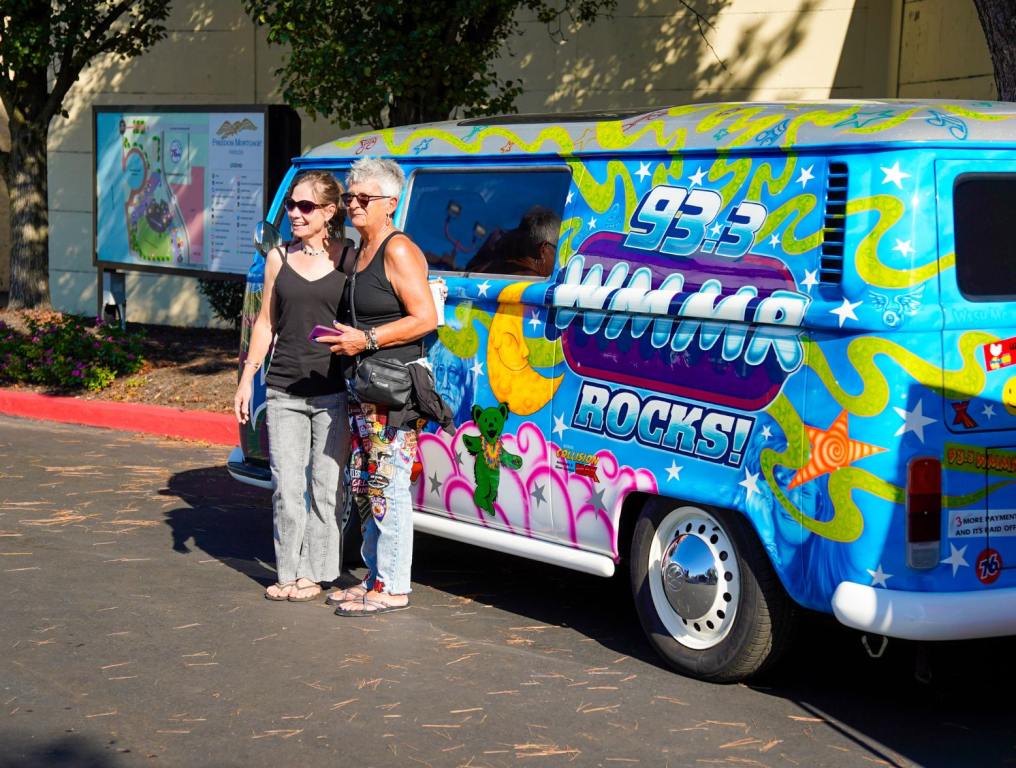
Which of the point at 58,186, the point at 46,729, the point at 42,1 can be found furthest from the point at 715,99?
the point at 46,729

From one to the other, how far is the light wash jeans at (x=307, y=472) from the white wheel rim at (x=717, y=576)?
1.59 metres

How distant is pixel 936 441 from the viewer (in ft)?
15.9

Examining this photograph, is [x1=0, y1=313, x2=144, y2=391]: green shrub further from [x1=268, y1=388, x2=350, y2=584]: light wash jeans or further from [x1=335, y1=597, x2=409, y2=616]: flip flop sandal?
[x1=335, y1=597, x2=409, y2=616]: flip flop sandal

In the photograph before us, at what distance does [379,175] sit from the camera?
6211 millimetres

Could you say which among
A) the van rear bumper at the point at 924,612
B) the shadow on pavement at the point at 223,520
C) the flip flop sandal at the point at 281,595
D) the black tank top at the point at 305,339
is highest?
the black tank top at the point at 305,339

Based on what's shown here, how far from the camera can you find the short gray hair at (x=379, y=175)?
6203 millimetres

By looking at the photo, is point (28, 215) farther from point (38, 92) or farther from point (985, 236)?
point (985, 236)

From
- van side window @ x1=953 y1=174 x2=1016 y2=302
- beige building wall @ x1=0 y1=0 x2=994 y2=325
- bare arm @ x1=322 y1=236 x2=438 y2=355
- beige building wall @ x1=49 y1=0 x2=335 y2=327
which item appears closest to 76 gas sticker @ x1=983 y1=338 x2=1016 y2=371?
van side window @ x1=953 y1=174 x2=1016 y2=302

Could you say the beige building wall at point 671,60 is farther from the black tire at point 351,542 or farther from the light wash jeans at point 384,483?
the light wash jeans at point 384,483

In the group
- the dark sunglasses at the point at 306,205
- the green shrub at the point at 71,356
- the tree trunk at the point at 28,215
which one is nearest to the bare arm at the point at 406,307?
the dark sunglasses at the point at 306,205

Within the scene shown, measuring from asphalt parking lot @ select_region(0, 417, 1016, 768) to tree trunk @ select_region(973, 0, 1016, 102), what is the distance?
3.85 m

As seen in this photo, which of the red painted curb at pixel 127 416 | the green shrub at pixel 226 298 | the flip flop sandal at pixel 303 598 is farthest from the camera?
the green shrub at pixel 226 298

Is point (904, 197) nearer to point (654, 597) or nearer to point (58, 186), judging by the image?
point (654, 597)

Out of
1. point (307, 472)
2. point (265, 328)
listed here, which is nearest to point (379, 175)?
point (265, 328)
